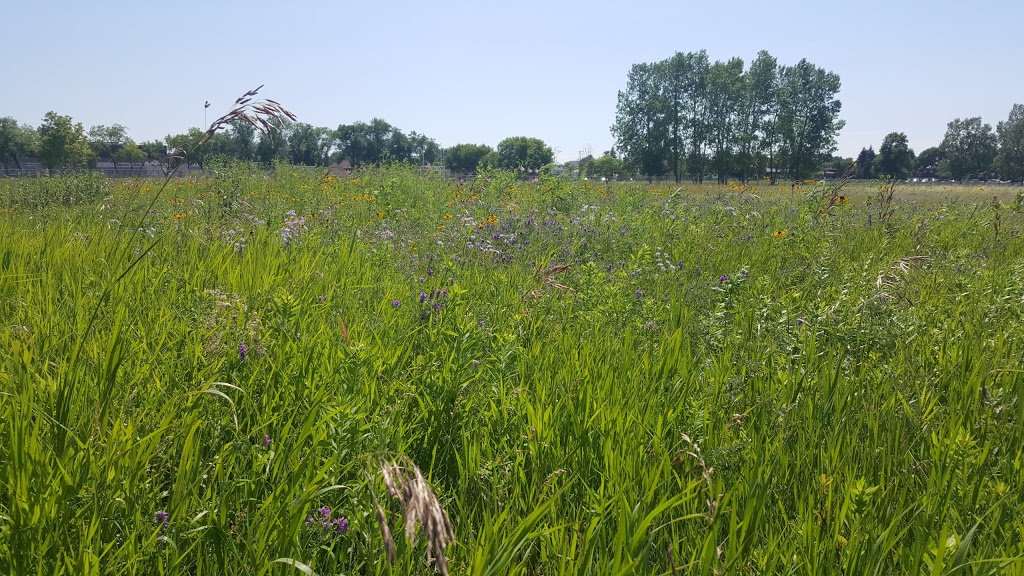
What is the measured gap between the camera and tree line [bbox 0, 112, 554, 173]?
980 inches

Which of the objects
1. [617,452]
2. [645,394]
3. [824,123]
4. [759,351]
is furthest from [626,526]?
[824,123]

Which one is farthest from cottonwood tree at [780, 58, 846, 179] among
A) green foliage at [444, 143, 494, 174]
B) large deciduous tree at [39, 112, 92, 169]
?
large deciduous tree at [39, 112, 92, 169]

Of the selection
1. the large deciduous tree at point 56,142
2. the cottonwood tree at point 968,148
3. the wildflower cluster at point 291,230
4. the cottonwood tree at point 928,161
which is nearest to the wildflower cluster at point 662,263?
the wildflower cluster at point 291,230

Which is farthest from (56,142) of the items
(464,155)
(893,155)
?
(893,155)

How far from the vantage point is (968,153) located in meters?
97.1

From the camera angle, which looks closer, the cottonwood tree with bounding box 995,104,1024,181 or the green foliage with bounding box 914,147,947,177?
the cottonwood tree with bounding box 995,104,1024,181

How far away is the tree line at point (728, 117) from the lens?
212ft

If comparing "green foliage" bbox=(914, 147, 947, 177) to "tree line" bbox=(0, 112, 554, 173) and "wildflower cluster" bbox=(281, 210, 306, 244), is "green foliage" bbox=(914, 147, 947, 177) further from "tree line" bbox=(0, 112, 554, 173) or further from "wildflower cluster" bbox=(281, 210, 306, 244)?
"wildflower cluster" bbox=(281, 210, 306, 244)

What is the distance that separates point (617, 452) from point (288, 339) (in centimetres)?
123

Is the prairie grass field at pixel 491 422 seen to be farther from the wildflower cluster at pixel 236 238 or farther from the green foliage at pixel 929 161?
the green foliage at pixel 929 161

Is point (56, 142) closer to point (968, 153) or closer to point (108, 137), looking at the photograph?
point (108, 137)

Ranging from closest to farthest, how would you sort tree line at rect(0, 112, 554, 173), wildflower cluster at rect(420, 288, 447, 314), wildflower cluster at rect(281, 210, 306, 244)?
wildflower cluster at rect(420, 288, 447, 314), wildflower cluster at rect(281, 210, 306, 244), tree line at rect(0, 112, 554, 173)

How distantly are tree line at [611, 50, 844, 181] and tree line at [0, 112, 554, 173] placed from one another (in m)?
14.4

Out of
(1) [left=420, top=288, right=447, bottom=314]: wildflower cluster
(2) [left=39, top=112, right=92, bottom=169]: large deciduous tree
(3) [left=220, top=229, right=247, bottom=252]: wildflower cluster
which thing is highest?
(2) [left=39, top=112, right=92, bottom=169]: large deciduous tree
